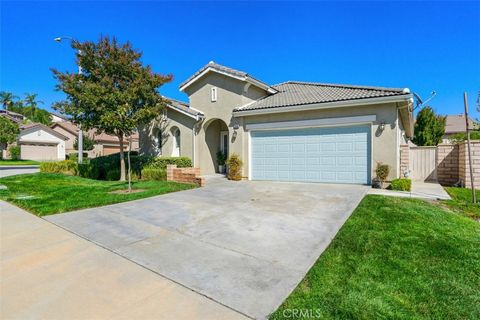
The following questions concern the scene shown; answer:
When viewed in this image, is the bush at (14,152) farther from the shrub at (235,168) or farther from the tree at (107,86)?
the shrub at (235,168)

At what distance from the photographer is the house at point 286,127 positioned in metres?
11.0

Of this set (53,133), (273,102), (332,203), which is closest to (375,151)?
(332,203)

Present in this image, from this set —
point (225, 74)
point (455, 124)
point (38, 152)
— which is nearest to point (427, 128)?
point (225, 74)

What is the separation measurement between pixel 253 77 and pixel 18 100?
2834 inches

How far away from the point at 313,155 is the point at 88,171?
1442 cm

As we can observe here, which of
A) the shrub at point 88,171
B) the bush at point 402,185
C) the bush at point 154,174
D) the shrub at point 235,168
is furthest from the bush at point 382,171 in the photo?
the shrub at point 88,171

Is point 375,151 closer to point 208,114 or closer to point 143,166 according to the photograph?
point 208,114

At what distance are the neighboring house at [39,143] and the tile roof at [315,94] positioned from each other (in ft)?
130

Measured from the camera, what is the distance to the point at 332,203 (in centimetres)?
789

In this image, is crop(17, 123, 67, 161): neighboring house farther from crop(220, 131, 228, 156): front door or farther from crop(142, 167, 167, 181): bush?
crop(220, 131, 228, 156): front door

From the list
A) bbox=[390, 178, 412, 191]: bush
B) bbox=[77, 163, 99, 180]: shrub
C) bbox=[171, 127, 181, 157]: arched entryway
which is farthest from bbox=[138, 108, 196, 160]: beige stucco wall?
bbox=[390, 178, 412, 191]: bush

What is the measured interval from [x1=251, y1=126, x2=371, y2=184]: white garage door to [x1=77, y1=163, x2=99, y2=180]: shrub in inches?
411

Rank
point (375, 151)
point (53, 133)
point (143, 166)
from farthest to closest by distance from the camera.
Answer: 1. point (53, 133)
2. point (143, 166)
3. point (375, 151)

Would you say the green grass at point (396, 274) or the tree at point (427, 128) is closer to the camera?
the green grass at point (396, 274)
